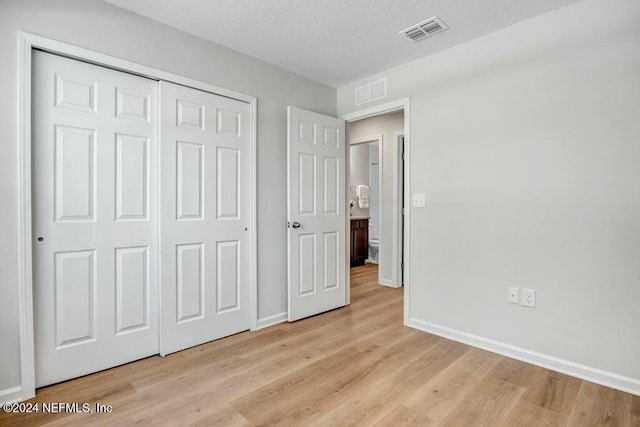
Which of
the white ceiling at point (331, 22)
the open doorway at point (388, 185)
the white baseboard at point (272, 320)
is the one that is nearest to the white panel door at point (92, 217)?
the white ceiling at point (331, 22)

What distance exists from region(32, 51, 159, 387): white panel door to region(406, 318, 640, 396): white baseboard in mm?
2301

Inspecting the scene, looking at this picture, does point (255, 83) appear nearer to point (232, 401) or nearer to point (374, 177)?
point (232, 401)

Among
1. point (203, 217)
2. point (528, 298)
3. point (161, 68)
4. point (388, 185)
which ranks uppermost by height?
point (161, 68)

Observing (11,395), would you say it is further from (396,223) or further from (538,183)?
(396,223)

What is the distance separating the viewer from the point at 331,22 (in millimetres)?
2312

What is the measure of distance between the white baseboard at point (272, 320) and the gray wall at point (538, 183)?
1.24m

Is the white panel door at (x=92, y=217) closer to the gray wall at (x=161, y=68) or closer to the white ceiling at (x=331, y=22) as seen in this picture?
the gray wall at (x=161, y=68)

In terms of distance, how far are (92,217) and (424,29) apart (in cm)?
266

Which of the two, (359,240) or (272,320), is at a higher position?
(359,240)

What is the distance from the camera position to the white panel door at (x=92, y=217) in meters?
1.91

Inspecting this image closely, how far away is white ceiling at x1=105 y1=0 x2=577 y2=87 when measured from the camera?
6.90ft

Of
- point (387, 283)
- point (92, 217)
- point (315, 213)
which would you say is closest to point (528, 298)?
point (315, 213)

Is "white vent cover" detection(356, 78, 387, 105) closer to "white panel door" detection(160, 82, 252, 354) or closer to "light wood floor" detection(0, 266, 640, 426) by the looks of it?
"white panel door" detection(160, 82, 252, 354)

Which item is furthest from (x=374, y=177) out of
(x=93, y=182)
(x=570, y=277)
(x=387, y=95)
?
(x=93, y=182)
